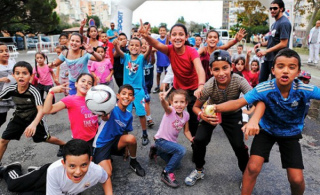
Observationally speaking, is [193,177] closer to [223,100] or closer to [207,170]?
[207,170]

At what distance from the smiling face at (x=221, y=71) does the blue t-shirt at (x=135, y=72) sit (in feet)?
5.69

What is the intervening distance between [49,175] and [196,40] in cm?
→ 714

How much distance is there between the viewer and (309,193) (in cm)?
258

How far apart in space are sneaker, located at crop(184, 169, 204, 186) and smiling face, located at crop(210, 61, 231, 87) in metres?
1.11

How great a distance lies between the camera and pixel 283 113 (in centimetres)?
221

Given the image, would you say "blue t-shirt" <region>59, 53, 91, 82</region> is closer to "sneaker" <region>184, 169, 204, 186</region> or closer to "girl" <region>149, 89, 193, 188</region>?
"girl" <region>149, 89, 193, 188</region>

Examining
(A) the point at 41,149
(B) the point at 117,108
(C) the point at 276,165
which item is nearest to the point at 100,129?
(B) the point at 117,108

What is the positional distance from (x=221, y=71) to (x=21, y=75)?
2.36 m

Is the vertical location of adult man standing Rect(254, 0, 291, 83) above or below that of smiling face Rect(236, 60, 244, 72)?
above

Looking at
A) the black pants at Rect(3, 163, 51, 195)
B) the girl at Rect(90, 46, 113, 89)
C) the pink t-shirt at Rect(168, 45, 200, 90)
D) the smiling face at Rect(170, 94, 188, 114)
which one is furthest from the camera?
the girl at Rect(90, 46, 113, 89)

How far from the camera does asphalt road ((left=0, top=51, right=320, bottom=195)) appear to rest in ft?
8.73

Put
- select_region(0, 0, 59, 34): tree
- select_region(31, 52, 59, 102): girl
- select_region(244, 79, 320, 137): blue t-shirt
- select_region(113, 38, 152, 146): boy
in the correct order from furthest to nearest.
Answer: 1. select_region(0, 0, 59, 34): tree
2. select_region(31, 52, 59, 102): girl
3. select_region(113, 38, 152, 146): boy
4. select_region(244, 79, 320, 137): blue t-shirt

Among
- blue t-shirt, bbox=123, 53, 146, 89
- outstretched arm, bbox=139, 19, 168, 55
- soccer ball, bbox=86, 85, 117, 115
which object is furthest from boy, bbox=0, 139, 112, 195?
blue t-shirt, bbox=123, 53, 146, 89

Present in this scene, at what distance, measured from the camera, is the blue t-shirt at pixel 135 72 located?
4090 millimetres
